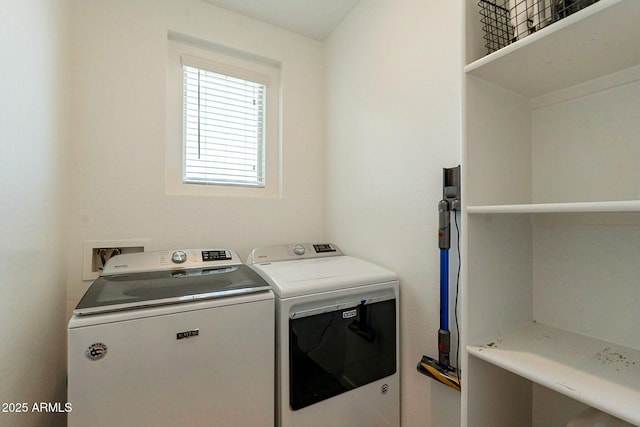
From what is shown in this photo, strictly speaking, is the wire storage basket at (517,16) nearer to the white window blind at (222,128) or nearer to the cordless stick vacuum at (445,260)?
the cordless stick vacuum at (445,260)

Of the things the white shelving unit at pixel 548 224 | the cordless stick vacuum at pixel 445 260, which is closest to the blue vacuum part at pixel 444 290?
the cordless stick vacuum at pixel 445 260

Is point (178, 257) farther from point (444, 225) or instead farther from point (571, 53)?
point (571, 53)

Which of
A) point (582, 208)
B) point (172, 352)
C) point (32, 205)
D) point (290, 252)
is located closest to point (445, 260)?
point (582, 208)

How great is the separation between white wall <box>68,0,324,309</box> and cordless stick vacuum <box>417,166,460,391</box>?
1.08 metres

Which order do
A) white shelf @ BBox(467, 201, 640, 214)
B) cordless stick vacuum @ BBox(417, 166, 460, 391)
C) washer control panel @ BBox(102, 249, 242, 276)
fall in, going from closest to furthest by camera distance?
white shelf @ BBox(467, 201, 640, 214) < cordless stick vacuum @ BBox(417, 166, 460, 391) < washer control panel @ BBox(102, 249, 242, 276)

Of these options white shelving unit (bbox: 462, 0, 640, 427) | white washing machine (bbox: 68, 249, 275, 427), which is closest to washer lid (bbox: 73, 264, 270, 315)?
white washing machine (bbox: 68, 249, 275, 427)

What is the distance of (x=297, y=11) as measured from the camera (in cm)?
178

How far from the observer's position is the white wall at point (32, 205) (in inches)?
30.9

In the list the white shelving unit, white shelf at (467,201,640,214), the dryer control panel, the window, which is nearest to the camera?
white shelf at (467,201,640,214)

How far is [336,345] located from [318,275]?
31 centimetres

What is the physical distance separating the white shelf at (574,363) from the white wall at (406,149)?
0.34 meters

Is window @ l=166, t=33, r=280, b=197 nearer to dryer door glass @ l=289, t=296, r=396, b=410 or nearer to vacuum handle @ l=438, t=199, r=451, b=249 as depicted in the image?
Answer: dryer door glass @ l=289, t=296, r=396, b=410

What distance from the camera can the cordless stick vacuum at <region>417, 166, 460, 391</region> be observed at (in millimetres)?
1129

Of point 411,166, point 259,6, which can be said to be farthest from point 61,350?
point 259,6
